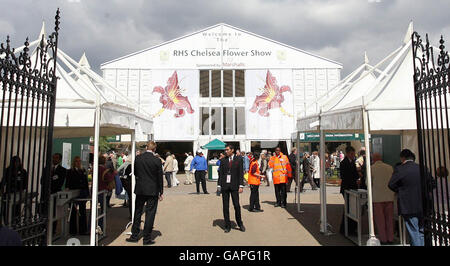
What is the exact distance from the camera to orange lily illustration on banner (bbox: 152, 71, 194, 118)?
24266 millimetres

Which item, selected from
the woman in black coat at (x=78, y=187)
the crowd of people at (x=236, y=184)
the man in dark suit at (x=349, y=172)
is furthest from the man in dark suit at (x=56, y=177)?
the man in dark suit at (x=349, y=172)

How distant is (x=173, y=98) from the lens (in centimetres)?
2425

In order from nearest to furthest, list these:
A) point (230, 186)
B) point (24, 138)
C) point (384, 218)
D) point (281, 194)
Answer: point (24, 138) < point (384, 218) < point (230, 186) < point (281, 194)

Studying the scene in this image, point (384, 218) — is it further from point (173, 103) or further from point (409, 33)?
point (173, 103)

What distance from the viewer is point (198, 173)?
42.5 feet

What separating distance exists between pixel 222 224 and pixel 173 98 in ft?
57.9

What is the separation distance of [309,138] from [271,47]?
1247 cm

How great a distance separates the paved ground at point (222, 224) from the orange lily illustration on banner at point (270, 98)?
13.8m

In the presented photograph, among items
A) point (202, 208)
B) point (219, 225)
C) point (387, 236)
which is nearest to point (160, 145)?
point (202, 208)

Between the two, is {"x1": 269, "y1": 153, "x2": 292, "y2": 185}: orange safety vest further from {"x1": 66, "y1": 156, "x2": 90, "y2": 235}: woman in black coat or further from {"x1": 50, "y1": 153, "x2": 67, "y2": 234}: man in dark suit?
{"x1": 50, "y1": 153, "x2": 67, "y2": 234}: man in dark suit

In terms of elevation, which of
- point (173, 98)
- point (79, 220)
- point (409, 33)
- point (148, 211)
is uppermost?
point (173, 98)

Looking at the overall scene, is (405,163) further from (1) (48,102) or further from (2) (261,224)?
(1) (48,102)

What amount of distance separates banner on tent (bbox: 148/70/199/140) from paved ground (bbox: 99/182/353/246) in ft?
43.9

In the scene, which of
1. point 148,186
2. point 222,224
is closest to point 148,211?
point 148,186
